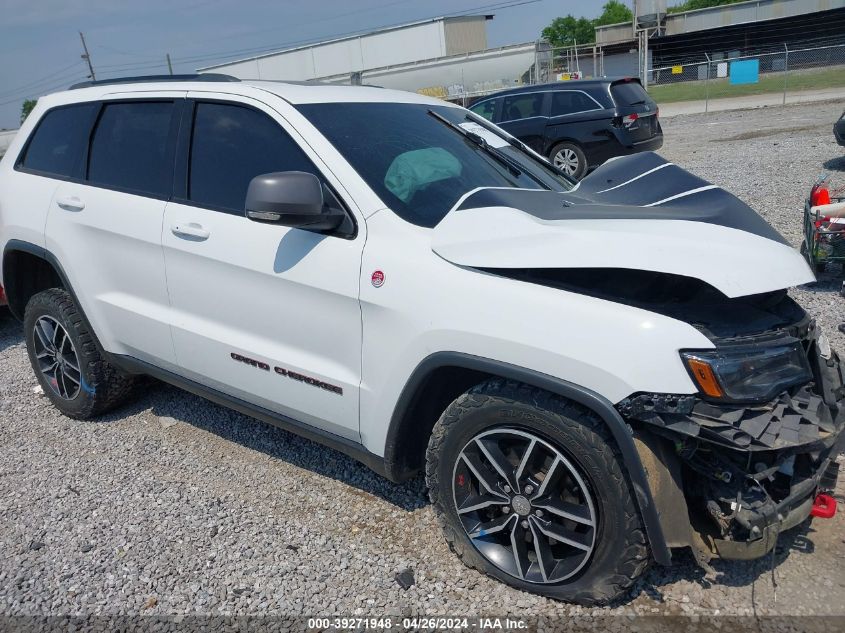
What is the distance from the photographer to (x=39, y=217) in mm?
4043

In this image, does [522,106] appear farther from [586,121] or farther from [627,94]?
[627,94]

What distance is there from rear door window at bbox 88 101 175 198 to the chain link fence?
915 inches

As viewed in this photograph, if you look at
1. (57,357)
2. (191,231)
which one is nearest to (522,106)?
(57,357)

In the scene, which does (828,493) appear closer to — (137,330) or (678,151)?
(137,330)

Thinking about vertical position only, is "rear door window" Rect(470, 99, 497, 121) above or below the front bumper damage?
above

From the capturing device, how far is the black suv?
1157 cm

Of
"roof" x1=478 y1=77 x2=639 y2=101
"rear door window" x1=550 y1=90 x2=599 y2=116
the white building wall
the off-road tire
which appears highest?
the white building wall

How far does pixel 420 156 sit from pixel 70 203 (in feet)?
6.75

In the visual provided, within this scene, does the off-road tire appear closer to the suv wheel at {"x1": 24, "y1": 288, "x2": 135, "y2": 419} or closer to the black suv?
the suv wheel at {"x1": 24, "y1": 288, "x2": 135, "y2": 419}

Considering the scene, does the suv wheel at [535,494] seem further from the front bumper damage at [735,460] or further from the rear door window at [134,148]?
the rear door window at [134,148]

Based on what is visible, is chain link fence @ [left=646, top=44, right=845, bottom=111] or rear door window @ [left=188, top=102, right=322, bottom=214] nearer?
rear door window @ [left=188, top=102, right=322, bottom=214]

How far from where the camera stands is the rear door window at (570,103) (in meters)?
11.8

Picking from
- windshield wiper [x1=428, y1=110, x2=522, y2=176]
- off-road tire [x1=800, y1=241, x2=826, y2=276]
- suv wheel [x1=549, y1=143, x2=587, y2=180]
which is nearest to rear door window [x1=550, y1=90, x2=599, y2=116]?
suv wheel [x1=549, y1=143, x2=587, y2=180]

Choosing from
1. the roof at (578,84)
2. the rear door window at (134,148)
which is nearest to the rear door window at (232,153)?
the rear door window at (134,148)
